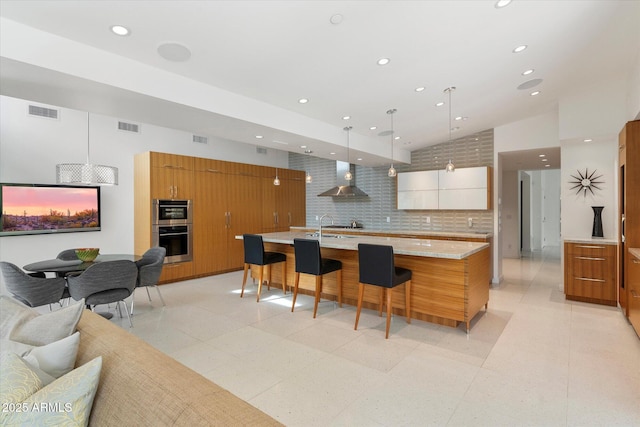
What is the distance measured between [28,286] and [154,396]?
3.18 metres

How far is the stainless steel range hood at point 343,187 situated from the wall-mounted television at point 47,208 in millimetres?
4232

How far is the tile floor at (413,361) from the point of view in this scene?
2041 mm

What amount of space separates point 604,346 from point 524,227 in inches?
310

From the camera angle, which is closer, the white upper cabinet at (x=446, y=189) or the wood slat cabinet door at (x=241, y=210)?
the white upper cabinet at (x=446, y=189)

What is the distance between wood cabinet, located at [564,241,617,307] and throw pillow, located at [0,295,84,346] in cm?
550

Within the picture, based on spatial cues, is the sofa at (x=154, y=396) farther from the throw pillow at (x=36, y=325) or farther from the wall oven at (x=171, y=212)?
the wall oven at (x=171, y=212)

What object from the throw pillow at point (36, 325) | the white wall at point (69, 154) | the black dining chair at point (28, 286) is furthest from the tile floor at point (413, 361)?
the white wall at point (69, 154)

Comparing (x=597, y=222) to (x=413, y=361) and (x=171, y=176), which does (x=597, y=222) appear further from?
(x=171, y=176)

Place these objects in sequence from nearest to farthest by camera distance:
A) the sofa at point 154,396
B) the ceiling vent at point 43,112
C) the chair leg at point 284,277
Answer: the sofa at point 154,396, the ceiling vent at point 43,112, the chair leg at point 284,277

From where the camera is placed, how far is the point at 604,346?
117 inches

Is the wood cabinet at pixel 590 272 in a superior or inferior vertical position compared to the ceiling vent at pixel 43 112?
inferior

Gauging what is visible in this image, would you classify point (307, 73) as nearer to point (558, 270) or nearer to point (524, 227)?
point (558, 270)

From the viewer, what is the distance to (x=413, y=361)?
2.70m

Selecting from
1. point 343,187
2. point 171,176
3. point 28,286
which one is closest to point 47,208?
point 171,176
